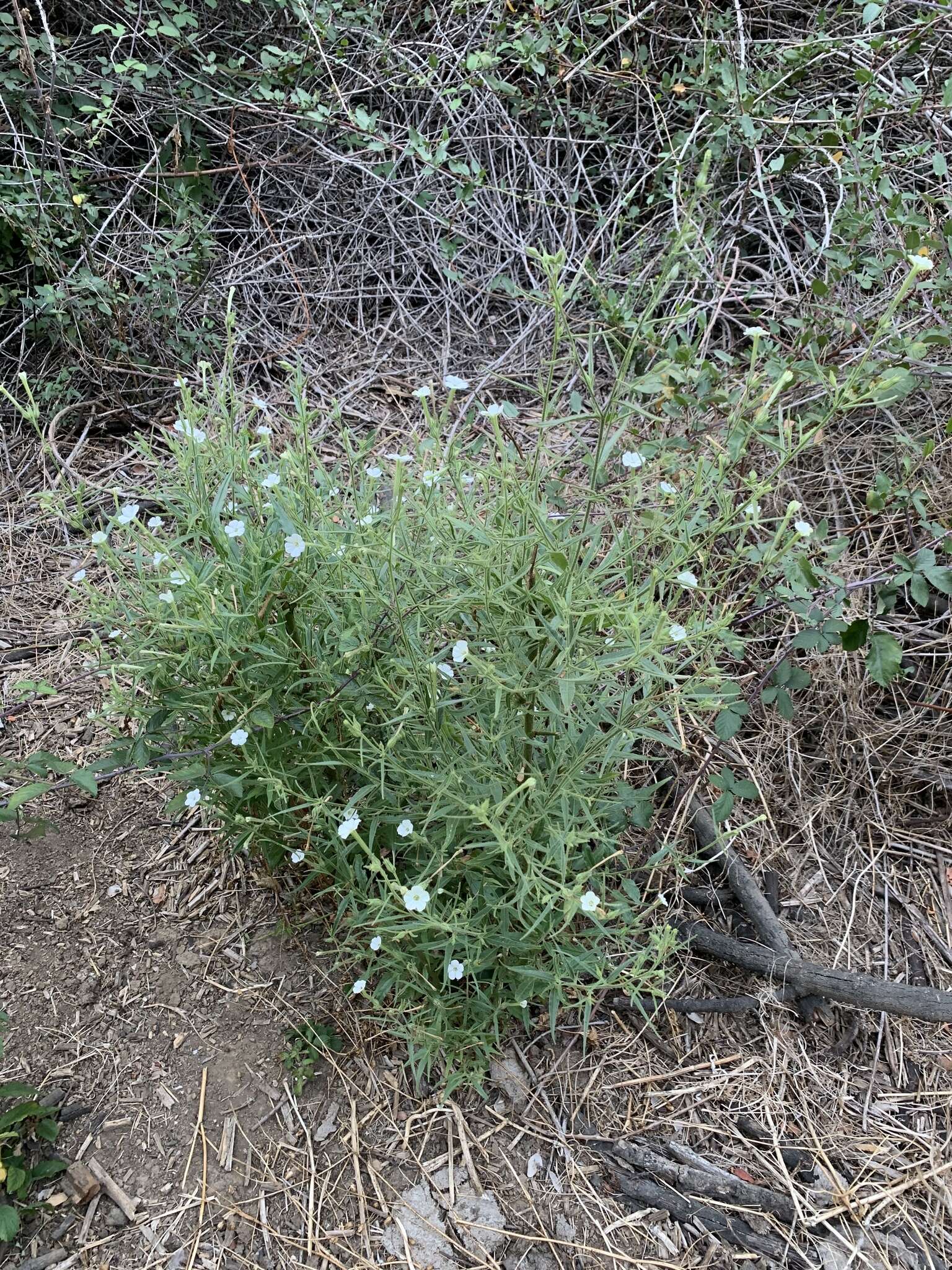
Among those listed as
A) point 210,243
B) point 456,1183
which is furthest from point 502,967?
point 210,243

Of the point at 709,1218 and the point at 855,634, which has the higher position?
the point at 855,634

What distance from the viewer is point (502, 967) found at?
187cm

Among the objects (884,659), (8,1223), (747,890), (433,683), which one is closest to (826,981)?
(747,890)

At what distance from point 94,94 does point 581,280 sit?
223 cm

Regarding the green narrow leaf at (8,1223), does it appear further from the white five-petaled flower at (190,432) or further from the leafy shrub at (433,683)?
the white five-petaled flower at (190,432)

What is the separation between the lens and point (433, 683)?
1.54 meters

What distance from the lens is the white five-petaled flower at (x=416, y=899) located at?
1.49m

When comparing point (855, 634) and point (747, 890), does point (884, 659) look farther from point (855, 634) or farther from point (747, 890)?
point (747, 890)

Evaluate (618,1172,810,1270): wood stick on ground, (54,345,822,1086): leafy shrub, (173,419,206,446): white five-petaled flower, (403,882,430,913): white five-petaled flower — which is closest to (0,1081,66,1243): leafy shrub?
(54,345,822,1086): leafy shrub

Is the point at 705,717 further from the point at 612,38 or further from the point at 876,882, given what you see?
the point at 612,38

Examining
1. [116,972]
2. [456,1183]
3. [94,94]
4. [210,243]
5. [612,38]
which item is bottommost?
[456,1183]

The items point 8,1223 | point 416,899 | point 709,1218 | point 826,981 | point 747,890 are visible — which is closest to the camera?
point 416,899

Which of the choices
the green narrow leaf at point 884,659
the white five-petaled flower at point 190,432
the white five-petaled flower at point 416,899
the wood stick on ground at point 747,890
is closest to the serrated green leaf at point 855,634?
the green narrow leaf at point 884,659

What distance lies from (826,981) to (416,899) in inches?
45.5
